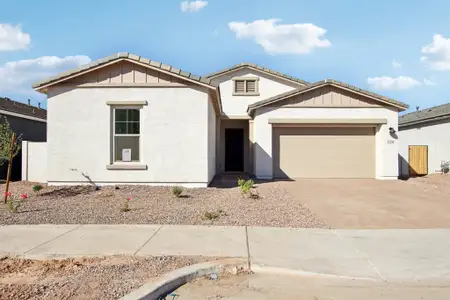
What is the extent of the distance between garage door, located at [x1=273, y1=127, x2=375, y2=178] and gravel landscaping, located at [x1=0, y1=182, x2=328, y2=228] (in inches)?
179

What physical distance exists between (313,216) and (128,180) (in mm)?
6731

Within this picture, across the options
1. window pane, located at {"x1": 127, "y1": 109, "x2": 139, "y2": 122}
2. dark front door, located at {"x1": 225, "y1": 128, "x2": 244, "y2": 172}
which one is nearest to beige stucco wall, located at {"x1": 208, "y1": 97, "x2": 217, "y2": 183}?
window pane, located at {"x1": 127, "y1": 109, "x2": 139, "y2": 122}

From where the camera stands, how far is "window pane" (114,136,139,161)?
13281 mm

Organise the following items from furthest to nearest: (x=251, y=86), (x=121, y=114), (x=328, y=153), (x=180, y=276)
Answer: (x=251, y=86)
(x=328, y=153)
(x=121, y=114)
(x=180, y=276)

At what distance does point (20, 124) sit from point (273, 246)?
1810cm

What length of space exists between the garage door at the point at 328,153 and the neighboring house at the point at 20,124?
12.1 meters

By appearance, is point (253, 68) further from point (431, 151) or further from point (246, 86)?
point (431, 151)

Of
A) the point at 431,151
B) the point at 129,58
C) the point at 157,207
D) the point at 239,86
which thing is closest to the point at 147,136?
the point at 129,58

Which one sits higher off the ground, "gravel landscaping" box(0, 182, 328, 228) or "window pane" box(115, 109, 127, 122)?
"window pane" box(115, 109, 127, 122)

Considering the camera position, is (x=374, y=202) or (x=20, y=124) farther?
(x=20, y=124)

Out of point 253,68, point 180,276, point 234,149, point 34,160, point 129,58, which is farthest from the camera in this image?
point 253,68

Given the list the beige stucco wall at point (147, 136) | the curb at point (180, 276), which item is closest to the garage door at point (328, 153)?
the beige stucco wall at point (147, 136)

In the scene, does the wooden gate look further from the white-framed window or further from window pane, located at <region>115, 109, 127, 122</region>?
window pane, located at <region>115, 109, 127, 122</region>

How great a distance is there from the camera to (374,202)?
11602 millimetres
